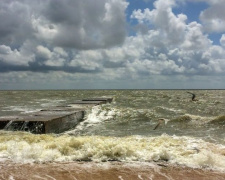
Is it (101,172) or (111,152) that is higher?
(111,152)

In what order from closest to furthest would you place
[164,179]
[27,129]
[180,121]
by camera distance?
1. [164,179]
2. [27,129]
3. [180,121]

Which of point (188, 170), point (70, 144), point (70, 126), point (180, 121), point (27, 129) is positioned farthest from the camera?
point (180, 121)

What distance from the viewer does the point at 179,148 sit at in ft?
29.8

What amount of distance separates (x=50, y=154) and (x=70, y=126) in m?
7.83

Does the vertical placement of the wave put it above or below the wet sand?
above

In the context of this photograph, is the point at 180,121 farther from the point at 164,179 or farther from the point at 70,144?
the point at 164,179

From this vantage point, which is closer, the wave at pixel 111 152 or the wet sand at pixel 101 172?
the wet sand at pixel 101 172

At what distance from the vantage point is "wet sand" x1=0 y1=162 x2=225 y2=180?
6.50 meters

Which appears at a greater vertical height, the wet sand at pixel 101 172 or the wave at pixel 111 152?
the wave at pixel 111 152

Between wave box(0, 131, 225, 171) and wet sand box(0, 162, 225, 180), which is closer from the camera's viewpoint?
wet sand box(0, 162, 225, 180)

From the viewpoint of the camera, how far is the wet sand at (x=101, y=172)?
6.50 m

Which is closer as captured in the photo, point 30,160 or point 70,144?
point 30,160

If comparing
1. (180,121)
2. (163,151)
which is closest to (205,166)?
(163,151)

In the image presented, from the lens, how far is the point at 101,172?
6840mm
